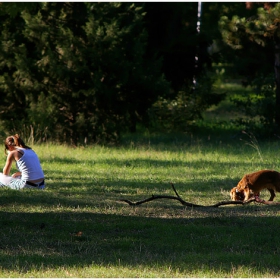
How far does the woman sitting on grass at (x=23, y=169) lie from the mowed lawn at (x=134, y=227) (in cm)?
22

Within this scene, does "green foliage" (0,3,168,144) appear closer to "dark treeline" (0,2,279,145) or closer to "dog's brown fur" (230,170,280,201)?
"dark treeline" (0,2,279,145)

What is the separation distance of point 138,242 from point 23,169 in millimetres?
3599

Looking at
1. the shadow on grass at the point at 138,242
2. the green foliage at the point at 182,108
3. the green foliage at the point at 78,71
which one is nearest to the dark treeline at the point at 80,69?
the green foliage at the point at 78,71

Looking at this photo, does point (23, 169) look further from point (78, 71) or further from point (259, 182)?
point (78, 71)

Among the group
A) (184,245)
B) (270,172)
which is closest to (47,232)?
(184,245)

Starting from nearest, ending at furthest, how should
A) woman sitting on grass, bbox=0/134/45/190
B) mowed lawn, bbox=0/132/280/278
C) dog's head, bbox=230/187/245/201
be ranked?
1. mowed lawn, bbox=0/132/280/278
2. dog's head, bbox=230/187/245/201
3. woman sitting on grass, bbox=0/134/45/190

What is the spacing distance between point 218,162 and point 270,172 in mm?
4746

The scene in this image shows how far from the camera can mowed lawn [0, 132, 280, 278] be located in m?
6.39

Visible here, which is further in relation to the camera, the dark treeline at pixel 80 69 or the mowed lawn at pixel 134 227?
the dark treeline at pixel 80 69

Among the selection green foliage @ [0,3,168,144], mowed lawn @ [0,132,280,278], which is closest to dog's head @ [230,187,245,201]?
mowed lawn @ [0,132,280,278]

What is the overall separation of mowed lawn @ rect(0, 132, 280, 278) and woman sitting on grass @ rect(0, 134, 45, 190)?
22 cm

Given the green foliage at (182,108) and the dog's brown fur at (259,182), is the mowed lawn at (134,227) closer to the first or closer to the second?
the dog's brown fur at (259,182)

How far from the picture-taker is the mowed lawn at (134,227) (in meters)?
6.39

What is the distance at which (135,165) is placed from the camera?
1372 centimetres
